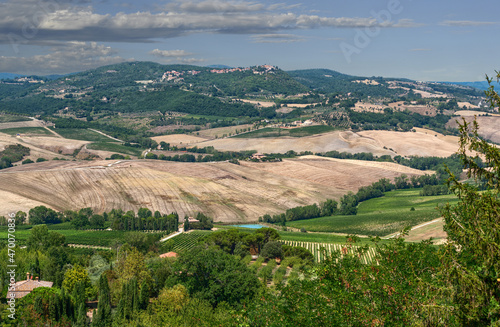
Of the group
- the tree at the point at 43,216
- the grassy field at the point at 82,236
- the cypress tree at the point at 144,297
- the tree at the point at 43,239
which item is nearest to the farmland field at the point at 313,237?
the grassy field at the point at 82,236

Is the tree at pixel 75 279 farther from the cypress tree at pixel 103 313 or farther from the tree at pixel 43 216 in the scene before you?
the tree at pixel 43 216

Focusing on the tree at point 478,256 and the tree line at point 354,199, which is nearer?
the tree at point 478,256

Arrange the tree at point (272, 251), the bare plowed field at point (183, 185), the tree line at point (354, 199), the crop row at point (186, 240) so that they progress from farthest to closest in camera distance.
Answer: the tree line at point (354, 199) < the bare plowed field at point (183, 185) < the crop row at point (186, 240) < the tree at point (272, 251)

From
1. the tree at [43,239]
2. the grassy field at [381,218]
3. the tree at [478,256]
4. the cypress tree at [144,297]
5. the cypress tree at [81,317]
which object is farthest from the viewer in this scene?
the grassy field at [381,218]

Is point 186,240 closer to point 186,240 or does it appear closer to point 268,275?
point 186,240

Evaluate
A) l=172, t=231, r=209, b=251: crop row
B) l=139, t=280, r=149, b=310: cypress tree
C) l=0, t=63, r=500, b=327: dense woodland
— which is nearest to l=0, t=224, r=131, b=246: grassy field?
l=0, t=63, r=500, b=327: dense woodland

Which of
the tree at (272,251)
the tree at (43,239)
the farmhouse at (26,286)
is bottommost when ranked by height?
the tree at (272,251)

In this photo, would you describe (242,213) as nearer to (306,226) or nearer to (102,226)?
(306,226)

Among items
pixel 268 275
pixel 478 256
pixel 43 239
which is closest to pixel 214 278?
pixel 268 275

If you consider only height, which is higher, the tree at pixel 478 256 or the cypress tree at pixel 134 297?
the tree at pixel 478 256
